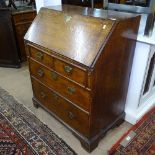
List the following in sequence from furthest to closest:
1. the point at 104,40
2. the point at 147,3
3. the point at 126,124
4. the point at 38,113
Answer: the point at 38,113 < the point at 126,124 < the point at 147,3 < the point at 104,40

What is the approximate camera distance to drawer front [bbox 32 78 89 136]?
1.41 meters

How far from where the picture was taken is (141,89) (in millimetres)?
1622

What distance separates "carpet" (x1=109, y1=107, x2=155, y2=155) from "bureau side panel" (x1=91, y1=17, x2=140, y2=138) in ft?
0.54

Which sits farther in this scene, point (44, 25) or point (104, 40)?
point (44, 25)

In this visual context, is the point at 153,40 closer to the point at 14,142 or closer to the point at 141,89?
the point at 141,89

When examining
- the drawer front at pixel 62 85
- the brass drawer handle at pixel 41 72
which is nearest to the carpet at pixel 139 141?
the drawer front at pixel 62 85

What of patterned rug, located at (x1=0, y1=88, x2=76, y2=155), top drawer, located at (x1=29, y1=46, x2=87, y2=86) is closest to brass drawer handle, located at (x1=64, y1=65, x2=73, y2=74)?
top drawer, located at (x1=29, y1=46, x2=87, y2=86)

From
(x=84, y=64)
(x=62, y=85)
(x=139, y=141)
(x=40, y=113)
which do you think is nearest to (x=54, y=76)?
(x=62, y=85)

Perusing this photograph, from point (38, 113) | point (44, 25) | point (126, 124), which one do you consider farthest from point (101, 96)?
point (38, 113)

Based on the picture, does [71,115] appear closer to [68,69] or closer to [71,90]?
[71,90]

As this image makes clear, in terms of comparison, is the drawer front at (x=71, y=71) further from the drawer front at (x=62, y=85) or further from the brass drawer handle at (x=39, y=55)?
the brass drawer handle at (x=39, y=55)

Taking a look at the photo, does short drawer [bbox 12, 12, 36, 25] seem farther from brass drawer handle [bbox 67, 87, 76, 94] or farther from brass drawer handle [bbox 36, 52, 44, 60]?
brass drawer handle [bbox 67, 87, 76, 94]

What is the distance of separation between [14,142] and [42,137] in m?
0.25

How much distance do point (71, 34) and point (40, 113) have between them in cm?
100
